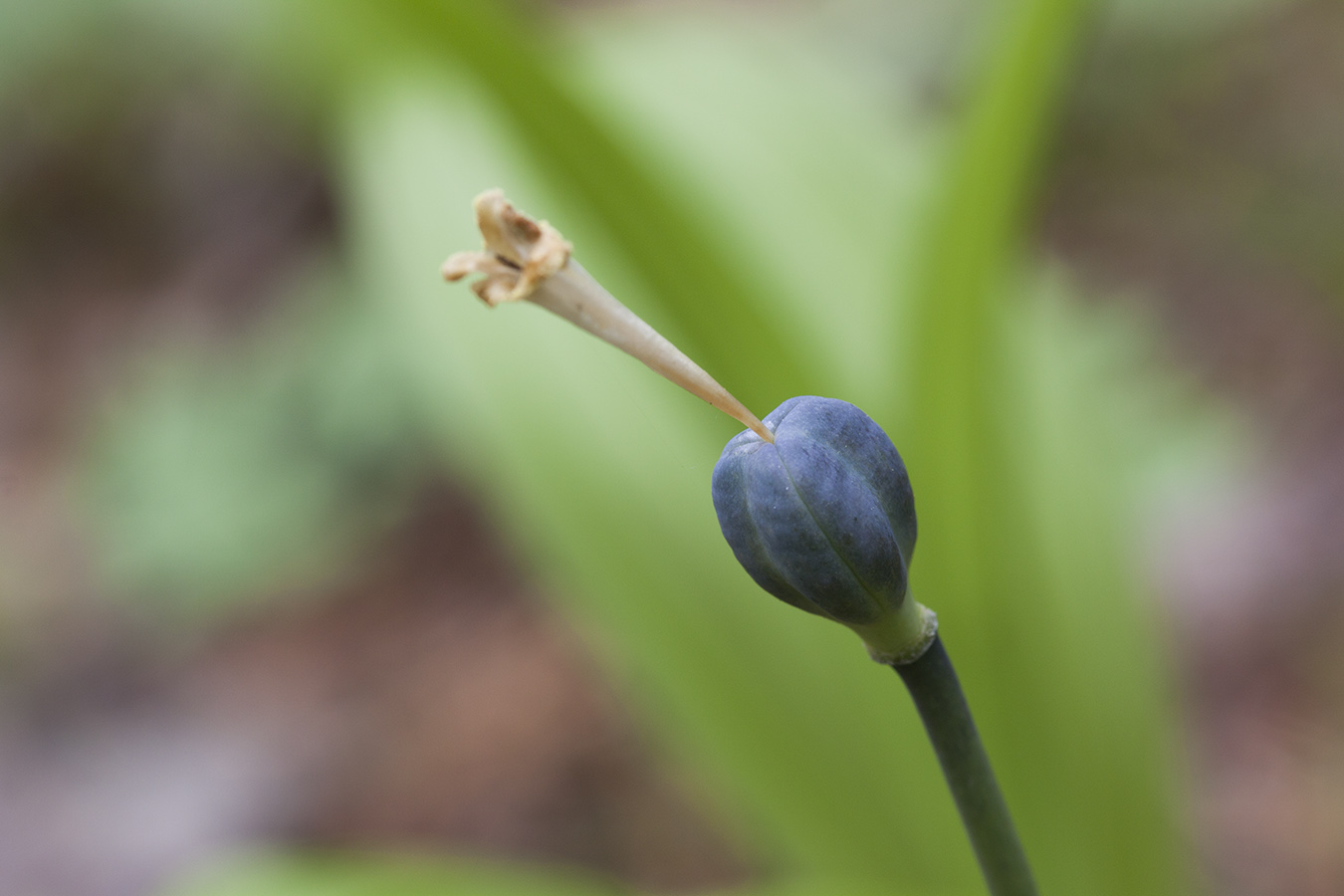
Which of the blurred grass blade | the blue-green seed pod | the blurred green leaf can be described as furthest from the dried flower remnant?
the blurred green leaf

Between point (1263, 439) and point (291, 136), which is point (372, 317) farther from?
point (1263, 439)

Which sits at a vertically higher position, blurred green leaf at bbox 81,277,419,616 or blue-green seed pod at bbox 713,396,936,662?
blurred green leaf at bbox 81,277,419,616

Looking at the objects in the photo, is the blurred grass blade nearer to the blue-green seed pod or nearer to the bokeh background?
Result: the bokeh background

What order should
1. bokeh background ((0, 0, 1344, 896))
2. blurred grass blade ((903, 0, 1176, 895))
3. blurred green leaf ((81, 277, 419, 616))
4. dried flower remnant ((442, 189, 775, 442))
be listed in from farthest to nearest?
blurred green leaf ((81, 277, 419, 616)) → bokeh background ((0, 0, 1344, 896)) → blurred grass blade ((903, 0, 1176, 895)) → dried flower remnant ((442, 189, 775, 442))

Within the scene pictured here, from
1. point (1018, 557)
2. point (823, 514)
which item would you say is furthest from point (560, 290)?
point (1018, 557)

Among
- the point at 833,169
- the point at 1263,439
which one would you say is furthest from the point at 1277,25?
the point at 833,169

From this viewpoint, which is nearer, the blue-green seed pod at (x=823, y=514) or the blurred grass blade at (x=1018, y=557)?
the blue-green seed pod at (x=823, y=514)

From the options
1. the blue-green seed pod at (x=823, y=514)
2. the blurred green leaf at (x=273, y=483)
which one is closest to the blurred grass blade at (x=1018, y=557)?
the blue-green seed pod at (x=823, y=514)

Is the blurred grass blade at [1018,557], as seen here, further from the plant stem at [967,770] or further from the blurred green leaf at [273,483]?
the blurred green leaf at [273,483]
